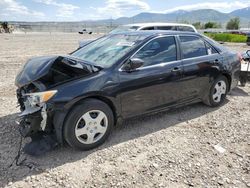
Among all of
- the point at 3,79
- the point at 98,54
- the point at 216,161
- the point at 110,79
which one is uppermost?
the point at 98,54

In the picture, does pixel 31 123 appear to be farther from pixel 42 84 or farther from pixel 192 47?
pixel 192 47

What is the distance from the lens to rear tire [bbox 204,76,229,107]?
5.26m

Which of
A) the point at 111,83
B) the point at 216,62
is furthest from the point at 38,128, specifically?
the point at 216,62

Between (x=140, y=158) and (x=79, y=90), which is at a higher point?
(x=79, y=90)

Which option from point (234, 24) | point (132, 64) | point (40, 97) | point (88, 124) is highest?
point (234, 24)

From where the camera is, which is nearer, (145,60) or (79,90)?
(79,90)

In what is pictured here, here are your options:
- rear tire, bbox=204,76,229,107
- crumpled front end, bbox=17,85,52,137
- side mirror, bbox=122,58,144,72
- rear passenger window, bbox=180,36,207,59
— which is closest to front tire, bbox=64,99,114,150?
crumpled front end, bbox=17,85,52,137

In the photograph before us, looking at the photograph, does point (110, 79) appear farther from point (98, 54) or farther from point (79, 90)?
point (98, 54)

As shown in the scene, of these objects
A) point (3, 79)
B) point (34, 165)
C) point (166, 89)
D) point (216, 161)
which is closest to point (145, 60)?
point (166, 89)

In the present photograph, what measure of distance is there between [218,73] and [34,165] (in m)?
3.77

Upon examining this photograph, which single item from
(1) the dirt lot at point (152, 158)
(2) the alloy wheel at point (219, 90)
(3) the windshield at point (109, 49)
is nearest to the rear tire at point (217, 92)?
(2) the alloy wheel at point (219, 90)

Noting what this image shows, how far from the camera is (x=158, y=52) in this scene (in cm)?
438

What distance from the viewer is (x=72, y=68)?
11.9ft

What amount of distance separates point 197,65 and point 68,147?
271 cm
